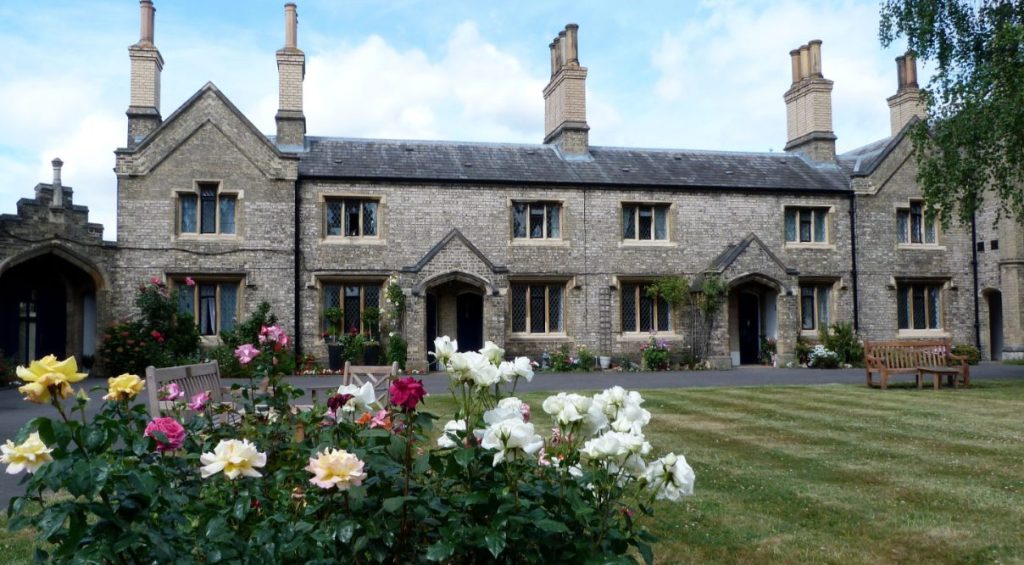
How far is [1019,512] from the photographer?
5836mm

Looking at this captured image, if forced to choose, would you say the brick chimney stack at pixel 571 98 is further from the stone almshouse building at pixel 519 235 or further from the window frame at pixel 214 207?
the window frame at pixel 214 207

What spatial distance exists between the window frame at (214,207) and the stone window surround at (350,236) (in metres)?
2.19

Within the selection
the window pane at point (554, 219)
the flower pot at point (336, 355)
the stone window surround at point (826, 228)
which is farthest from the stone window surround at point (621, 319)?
the flower pot at point (336, 355)

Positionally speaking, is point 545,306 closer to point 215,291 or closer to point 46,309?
point 215,291

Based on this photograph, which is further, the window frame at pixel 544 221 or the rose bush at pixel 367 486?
the window frame at pixel 544 221

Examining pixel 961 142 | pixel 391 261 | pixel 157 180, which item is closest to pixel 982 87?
pixel 961 142

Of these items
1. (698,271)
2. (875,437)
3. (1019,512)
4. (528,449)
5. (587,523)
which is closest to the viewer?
(528,449)

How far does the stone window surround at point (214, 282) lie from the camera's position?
2062 centimetres

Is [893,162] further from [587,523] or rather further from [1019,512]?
[587,523]

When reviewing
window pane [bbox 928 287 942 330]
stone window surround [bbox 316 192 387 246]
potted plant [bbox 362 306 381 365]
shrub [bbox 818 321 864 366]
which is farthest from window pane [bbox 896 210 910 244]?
potted plant [bbox 362 306 381 365]

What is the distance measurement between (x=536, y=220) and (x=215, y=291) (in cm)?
938

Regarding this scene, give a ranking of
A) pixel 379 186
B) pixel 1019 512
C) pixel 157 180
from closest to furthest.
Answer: pixel 1019 512 < pixel 157 180 < pixel 379 186

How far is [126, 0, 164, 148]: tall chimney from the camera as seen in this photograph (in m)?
21.1

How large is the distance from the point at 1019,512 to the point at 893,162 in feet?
71.7
